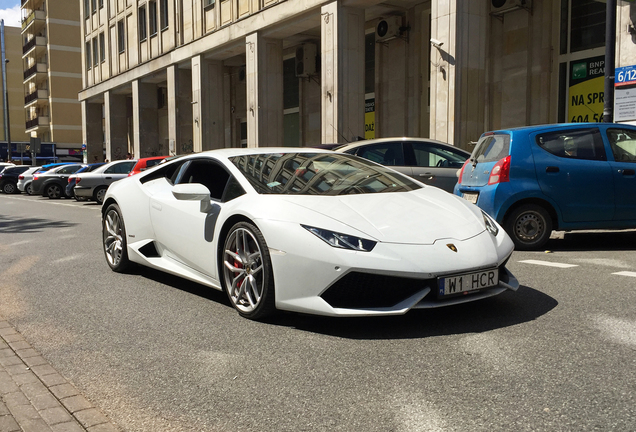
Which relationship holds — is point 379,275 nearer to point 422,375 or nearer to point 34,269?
point 422,375

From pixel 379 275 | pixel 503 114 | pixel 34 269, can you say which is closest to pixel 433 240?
pixel 379 275

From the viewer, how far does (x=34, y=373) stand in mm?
3713

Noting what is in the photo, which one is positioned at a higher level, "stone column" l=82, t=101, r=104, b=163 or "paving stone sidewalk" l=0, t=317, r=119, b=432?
"stone column" l=82, t=101, r=104, b=163

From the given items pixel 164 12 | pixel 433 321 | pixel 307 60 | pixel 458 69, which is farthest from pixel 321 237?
pixel 164 12

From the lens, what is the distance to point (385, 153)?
11312 millimetres

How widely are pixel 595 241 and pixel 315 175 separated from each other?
212 inches

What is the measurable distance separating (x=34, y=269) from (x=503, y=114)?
17410 millimetres

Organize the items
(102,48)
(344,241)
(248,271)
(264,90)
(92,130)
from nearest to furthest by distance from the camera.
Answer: (344,241), (248,271), (264,90), (102,48), (92,130)

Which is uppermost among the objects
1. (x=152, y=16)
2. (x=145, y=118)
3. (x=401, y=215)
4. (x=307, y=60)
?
(x=152, y=16)

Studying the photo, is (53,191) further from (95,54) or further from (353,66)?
(95,54)

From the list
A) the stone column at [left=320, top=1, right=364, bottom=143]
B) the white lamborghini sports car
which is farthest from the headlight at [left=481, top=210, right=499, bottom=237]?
the stone column at [left=320, top=1, right=364, bottom=143]

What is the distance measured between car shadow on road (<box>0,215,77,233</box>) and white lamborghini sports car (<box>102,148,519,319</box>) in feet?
24.4

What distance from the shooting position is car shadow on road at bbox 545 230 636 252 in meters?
8.35

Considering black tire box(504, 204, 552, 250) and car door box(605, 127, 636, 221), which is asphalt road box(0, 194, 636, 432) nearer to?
black tire box(504, 204, 552, 250)
